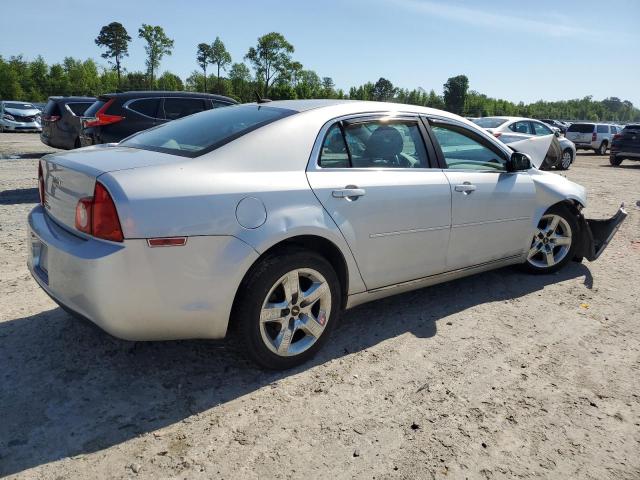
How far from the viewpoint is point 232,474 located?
2.18 m

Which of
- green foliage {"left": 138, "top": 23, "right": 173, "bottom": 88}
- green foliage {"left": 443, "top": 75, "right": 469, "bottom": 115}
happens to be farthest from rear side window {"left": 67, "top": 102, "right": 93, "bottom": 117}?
green foliage {"left": 443, "top": 75, "right": 469, "bottom": 115}

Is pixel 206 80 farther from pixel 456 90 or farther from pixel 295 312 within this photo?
pixel 295 312

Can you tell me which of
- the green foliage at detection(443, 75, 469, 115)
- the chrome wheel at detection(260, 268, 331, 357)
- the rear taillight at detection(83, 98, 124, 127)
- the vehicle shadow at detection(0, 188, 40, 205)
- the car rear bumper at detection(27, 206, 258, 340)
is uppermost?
the green foliage at detection(443, 75, 469, 115)

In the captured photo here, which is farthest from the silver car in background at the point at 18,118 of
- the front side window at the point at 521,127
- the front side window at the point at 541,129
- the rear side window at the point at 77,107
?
the front side window at the point at 541,129

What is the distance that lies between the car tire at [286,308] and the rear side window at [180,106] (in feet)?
24.8

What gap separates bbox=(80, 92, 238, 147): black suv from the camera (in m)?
8.88

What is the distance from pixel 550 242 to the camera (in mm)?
4906

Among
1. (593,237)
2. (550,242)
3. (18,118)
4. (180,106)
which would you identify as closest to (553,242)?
(550,242)

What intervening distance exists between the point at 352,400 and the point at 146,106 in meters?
8.24

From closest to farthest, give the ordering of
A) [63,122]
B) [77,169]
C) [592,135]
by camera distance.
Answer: [77,169] → [63,122] → [592,135]

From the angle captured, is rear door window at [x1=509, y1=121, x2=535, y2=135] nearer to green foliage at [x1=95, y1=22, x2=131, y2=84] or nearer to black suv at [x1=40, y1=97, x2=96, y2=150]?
black suv at [x1=40, y1=97, x2=96, y2=150]

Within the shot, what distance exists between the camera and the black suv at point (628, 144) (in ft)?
61.5

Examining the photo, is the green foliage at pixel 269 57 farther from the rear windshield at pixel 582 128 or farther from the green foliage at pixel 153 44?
the rear windshield at pixel 582 128

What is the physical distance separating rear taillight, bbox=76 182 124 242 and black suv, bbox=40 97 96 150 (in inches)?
408
